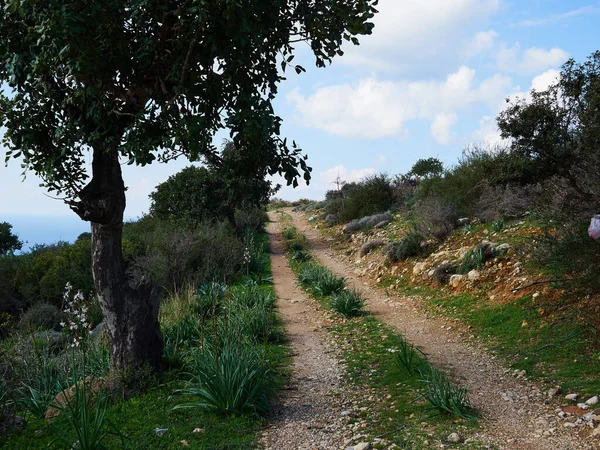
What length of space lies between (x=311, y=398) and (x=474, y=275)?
20.2 ft

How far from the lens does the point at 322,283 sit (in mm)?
13703

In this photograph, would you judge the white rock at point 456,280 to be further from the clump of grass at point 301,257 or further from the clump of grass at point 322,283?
the clump of grass at point 301,257

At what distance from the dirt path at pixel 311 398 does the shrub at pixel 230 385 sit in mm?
315

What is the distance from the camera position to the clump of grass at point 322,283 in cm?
1351

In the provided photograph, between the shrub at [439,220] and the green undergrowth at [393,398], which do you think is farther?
the shrub at [439,220]

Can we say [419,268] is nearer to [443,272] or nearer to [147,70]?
[443,272]

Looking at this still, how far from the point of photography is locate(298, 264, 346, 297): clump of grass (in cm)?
1351

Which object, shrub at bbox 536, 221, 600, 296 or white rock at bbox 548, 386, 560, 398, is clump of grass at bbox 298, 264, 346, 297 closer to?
shrub at bbox 536, 221, 600, 296

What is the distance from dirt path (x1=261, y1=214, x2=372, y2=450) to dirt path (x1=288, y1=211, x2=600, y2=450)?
1.43 meters

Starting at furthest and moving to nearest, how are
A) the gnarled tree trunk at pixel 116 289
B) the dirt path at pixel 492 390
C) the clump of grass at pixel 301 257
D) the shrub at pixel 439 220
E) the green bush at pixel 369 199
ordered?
the green bush at pixel 369 199
the clump of grass at pixel 301 257
the shrub at pixel 439 220
the gnarled tree trunk at pixel 116 289
the dirt path at pixel 492 390

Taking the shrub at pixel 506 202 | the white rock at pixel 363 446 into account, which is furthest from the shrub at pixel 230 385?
the shrub at pixel 506 202

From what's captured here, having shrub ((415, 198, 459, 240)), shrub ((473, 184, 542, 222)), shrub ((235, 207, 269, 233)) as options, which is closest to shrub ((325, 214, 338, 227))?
shrub ((235, 207, 269, 233))

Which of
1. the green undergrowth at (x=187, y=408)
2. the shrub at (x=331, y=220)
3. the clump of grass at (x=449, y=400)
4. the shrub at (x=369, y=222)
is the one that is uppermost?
the shrub at (x=331, y=220)

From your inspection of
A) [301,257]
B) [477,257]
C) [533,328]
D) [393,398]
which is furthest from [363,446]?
[301,257]
